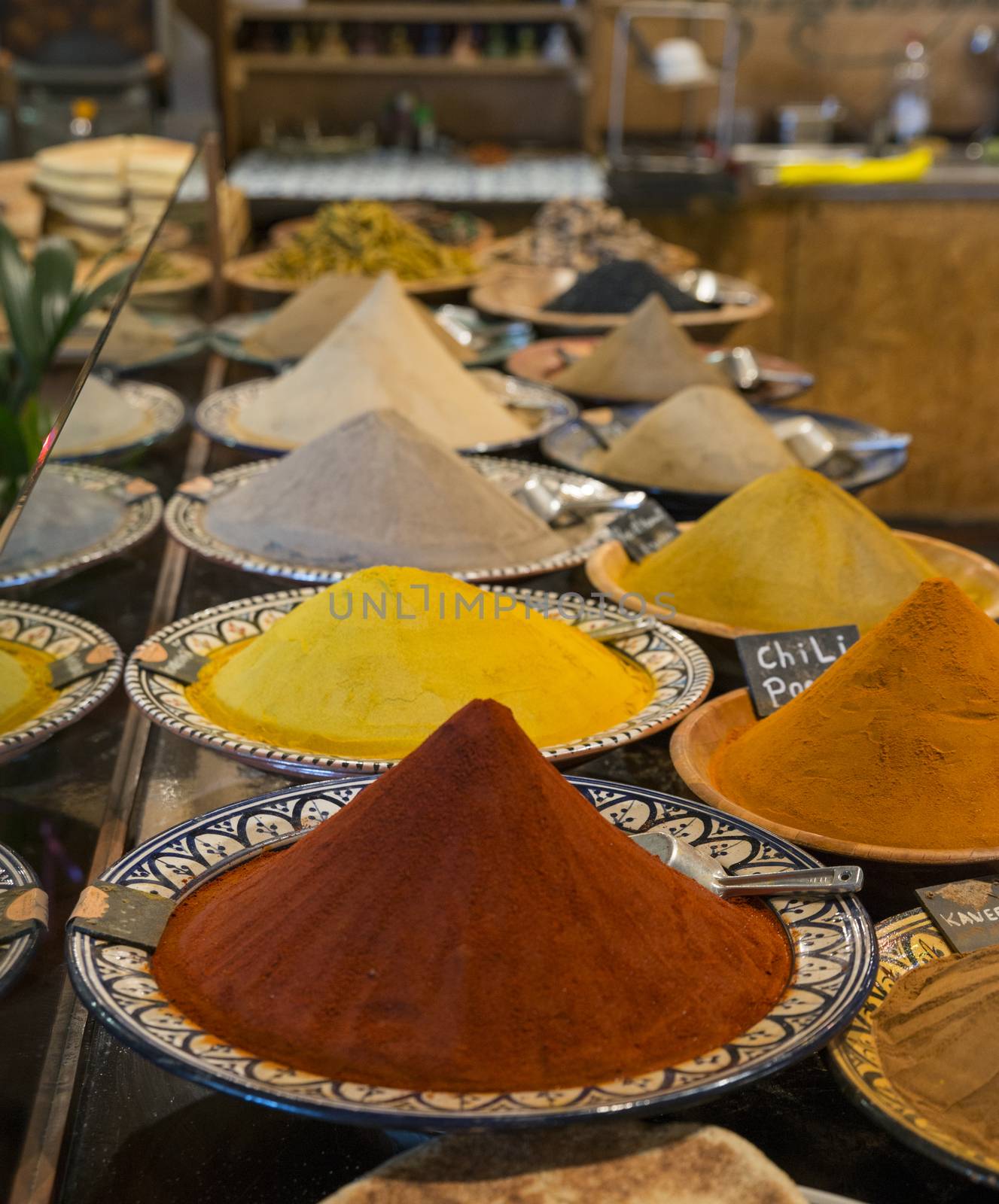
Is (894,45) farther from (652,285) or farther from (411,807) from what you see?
(411,807)

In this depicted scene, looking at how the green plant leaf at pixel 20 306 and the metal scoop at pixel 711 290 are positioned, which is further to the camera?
the metal scoop at pixel 711 290

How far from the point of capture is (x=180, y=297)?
191 cm

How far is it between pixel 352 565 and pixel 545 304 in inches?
47.0

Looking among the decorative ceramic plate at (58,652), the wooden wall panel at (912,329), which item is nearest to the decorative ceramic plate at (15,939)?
the decorative ceramic plate at (58,652)

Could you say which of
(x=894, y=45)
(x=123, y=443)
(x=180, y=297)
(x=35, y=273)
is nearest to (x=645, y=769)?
(x=123, y=443)

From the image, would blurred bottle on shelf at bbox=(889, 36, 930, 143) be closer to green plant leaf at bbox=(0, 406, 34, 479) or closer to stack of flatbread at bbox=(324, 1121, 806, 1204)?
green plant leaf at bbox=(0, 406, 34, 479)

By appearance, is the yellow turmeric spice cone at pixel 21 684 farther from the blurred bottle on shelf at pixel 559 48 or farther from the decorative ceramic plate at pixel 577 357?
the blurred bottle on shelf at pixel 559 48

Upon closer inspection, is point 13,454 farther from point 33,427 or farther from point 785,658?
point 785,658

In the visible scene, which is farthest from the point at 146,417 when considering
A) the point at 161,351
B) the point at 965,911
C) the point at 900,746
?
the point at 965,911

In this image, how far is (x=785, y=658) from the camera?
2.99ft

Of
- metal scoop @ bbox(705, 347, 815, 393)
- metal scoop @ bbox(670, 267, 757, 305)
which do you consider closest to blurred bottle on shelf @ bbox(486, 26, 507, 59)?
metal scoop @ bbox(670, 267, 757, 305)

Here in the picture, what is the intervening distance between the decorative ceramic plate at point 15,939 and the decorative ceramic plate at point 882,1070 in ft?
1.12

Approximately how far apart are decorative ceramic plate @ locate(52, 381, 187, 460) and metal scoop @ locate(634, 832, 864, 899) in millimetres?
746

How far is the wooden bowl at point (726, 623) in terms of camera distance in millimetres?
1004
